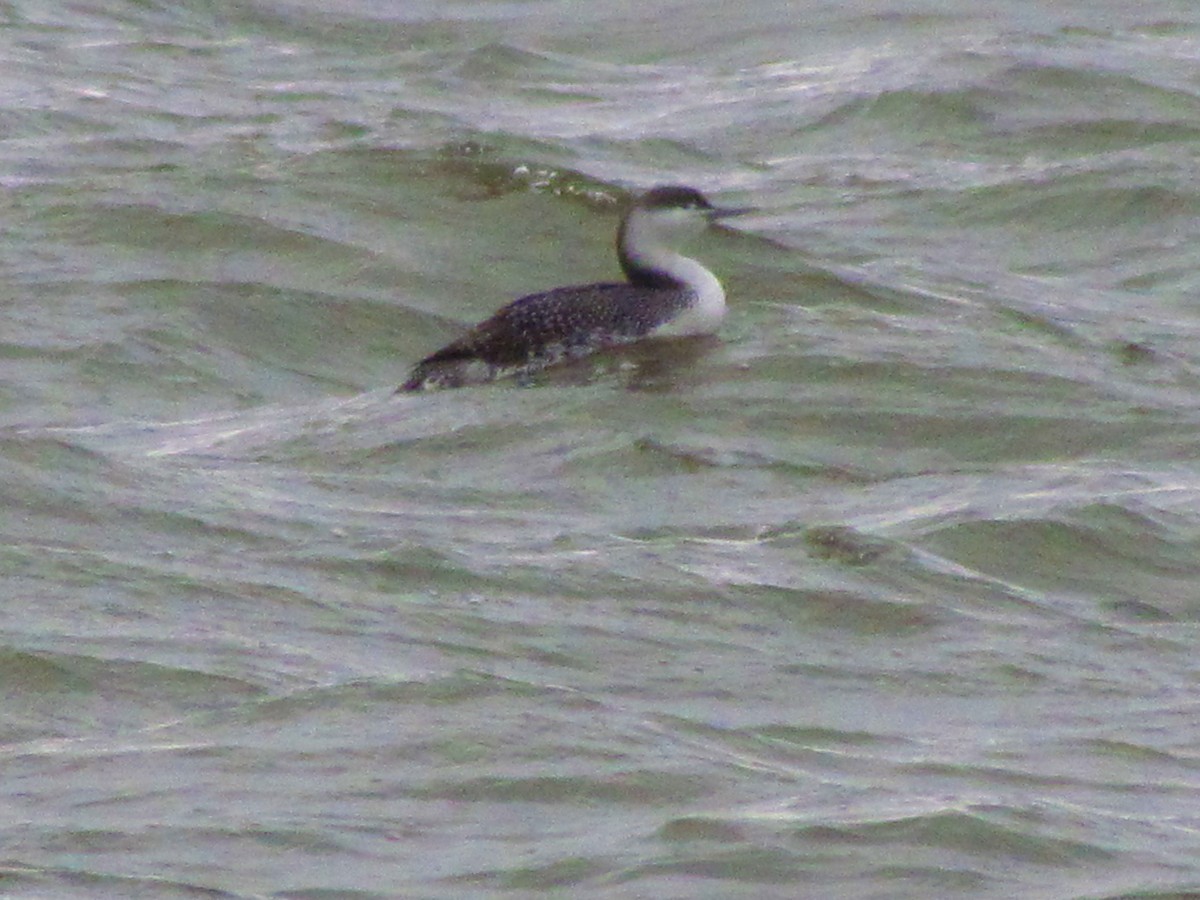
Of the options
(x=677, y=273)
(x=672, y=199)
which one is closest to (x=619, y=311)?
(x=677, y=273)

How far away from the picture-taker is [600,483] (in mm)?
10000

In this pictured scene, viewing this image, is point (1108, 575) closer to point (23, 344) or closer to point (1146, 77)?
point (23, 344)

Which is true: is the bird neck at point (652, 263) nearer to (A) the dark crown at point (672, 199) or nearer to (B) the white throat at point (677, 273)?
(B) the white throat at point (677, 273)

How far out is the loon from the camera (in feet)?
38.0

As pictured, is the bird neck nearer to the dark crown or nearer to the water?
the dark crown

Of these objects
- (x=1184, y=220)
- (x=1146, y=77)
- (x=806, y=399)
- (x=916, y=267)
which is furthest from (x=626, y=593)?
(x=1146, y=77)

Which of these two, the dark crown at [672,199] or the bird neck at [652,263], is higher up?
the dark crown at [672,199]

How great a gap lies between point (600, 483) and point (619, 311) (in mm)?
2377

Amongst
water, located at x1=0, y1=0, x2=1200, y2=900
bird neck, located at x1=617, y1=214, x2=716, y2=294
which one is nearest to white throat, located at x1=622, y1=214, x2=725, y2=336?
bird neck, located at x1=617, y1=214, x2=716, y2=294

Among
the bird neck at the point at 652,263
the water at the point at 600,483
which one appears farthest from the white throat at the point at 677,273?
the water at the point at 600,483

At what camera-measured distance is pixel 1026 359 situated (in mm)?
11852

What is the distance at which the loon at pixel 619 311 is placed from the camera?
11594 mm

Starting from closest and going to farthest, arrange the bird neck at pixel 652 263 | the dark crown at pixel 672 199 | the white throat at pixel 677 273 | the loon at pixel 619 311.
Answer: the loon at pixel 619 311, the white throat at pixel 677 273, the bird neck at pixel 652 263, the dark crown at pixel 672 199

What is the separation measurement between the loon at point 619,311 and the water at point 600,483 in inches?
8.2
